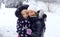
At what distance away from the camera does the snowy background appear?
2.43 metres

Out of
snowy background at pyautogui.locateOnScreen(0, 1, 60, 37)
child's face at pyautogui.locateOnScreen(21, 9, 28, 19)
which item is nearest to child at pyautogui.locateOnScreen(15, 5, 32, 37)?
child's face at pyautogui.locateOnScreen(21, 9, 28, 19)

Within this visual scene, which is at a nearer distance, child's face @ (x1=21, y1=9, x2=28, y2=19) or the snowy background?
child's face @ (x1=21, y1=9, x2=28, y2=19)

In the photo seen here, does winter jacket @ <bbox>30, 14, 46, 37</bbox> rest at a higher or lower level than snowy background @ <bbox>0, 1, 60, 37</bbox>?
higher

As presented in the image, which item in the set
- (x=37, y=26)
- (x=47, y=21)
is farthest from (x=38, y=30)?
(x=47, y=21)

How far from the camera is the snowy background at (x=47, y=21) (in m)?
2.43

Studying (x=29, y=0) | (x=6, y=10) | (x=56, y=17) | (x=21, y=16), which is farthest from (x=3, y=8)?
(x=21, y=16)

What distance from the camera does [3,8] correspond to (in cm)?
308

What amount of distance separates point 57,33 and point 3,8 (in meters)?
1.11

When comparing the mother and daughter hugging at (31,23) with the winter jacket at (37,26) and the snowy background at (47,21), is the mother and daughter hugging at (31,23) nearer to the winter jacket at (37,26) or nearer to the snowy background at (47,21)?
the winter jacket at (37,26)

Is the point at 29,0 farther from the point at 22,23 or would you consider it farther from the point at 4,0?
the point at 22,23

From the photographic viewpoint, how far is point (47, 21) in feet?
8.56

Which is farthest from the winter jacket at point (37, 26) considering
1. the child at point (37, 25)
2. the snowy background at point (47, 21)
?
the snowy background at point (47, 21)

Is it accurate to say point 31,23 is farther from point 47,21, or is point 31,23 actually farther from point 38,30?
point 47,21

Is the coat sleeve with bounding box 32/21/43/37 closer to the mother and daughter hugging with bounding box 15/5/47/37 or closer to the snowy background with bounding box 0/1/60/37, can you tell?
the mother and daughter hugging with bounding box 15/5/47/37
